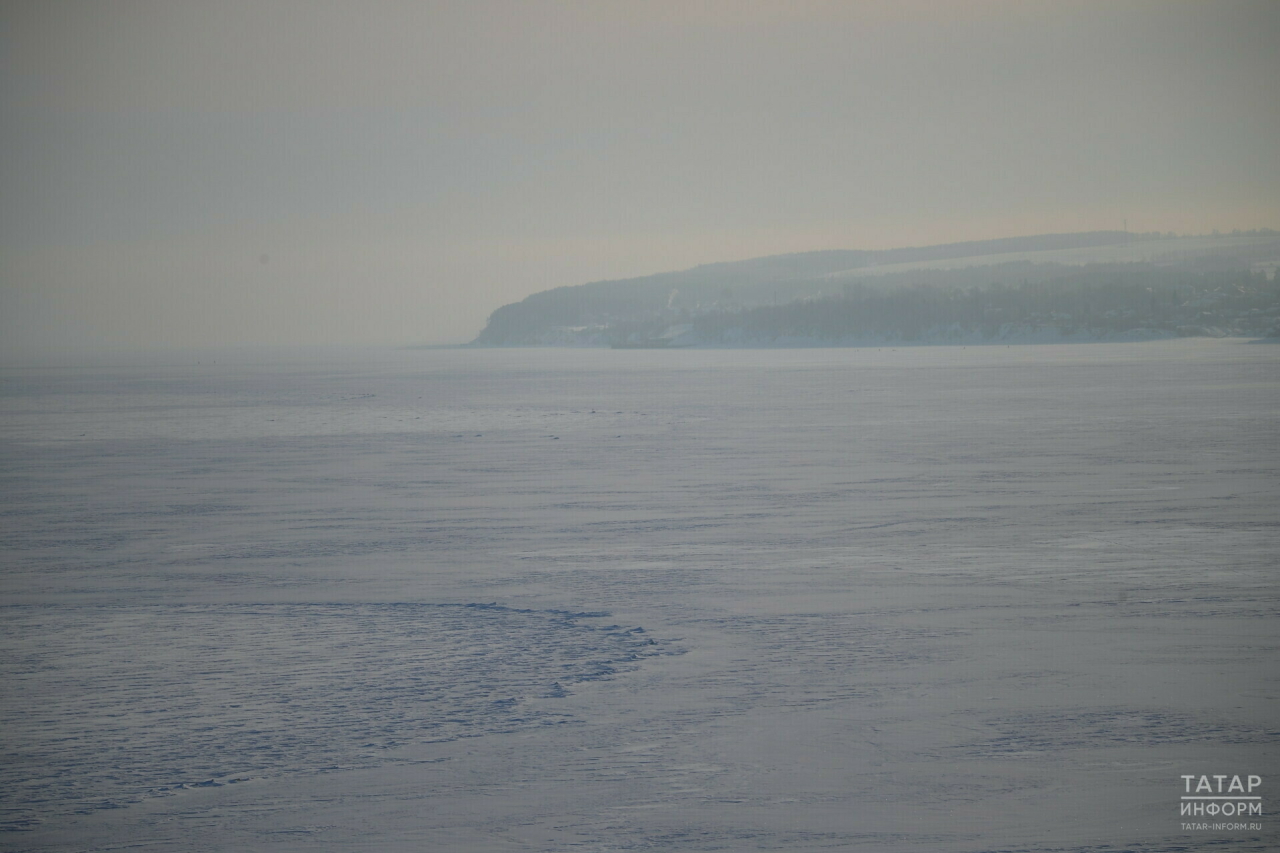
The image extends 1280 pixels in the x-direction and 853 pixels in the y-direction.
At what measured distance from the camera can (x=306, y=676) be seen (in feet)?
26.1

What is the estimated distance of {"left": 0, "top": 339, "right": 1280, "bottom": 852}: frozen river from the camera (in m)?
5.73

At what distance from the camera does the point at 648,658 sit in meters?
8.24

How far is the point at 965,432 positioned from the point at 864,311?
163 metres

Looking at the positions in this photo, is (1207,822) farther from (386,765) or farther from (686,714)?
(386,765)

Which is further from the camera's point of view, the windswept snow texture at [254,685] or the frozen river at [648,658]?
the windswept snow texture at [254,685]

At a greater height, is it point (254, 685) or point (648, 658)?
point (254, 685)

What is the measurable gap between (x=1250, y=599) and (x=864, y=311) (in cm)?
17890

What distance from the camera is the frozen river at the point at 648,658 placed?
5.73 m

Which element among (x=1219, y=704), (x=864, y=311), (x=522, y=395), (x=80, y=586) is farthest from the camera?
(x=864, y=311)

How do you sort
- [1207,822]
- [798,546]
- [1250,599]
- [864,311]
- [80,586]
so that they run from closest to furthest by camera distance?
[1207,822]
[1250,599]
[80,586]
[798,546]
[864,311]

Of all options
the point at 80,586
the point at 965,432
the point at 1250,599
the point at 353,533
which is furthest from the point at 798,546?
the point at 965,432

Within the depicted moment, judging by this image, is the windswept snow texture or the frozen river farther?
the windswept snow texture

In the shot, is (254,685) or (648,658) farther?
(648,658)

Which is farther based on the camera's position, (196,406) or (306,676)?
(196,406)
